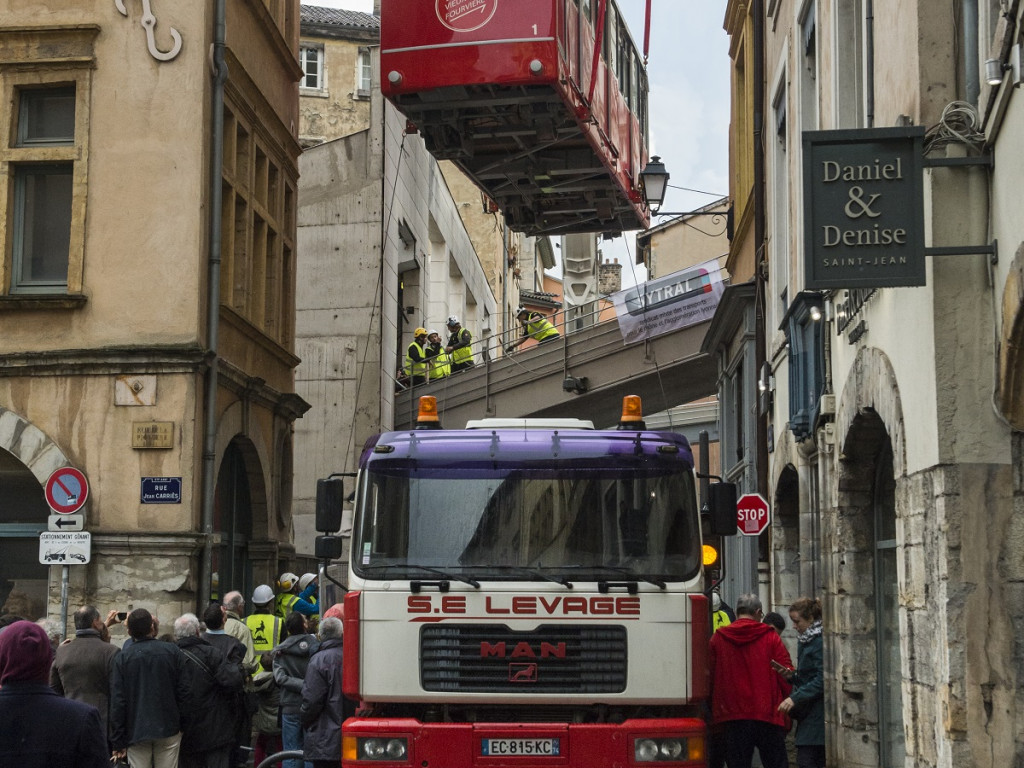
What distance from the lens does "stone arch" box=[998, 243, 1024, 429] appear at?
7234 mm

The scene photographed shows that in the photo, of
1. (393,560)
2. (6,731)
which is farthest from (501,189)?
(6,731)

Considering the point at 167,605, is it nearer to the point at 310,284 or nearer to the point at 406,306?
the point at 310,284

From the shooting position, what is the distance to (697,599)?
381 inches

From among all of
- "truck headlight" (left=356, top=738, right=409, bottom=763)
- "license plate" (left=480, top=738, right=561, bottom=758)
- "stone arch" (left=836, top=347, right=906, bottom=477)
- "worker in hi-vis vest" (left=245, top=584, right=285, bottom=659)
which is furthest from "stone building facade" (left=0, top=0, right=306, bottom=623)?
"license plate" (left=480, top=738, right=561, bottom=758)

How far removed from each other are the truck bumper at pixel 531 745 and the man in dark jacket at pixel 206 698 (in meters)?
2.27

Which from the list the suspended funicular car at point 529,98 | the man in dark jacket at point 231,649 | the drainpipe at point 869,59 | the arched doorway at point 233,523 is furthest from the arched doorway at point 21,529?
the drainpipe at point 869,59

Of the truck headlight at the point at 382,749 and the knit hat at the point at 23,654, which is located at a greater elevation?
the knit hat at the point at 23,654

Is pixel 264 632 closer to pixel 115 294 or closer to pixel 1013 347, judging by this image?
pixel 115 294

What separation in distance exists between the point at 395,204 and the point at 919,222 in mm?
22987

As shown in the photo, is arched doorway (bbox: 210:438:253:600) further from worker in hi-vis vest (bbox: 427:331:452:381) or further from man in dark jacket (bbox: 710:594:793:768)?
man in dark jacket (bbox: 710:594:793:768)

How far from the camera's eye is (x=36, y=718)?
5.51 metres

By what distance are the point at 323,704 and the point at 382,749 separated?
1.36 m

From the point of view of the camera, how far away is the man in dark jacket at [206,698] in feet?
37.0

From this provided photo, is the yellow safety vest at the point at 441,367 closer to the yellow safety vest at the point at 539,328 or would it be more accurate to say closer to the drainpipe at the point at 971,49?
the yellow safety vest at the point at 539,328
